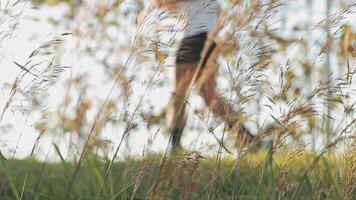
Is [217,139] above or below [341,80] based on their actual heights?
below

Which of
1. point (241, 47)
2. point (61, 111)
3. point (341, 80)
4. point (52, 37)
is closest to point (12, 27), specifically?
point (52, 37)

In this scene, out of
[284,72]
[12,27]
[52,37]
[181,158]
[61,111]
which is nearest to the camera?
[181,158]

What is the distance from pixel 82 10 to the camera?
186 cm

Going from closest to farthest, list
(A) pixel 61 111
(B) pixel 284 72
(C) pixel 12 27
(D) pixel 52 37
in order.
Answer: (B) pixel 284 72, (D) pixel 52 37, (C) pixel 12 27, (A) pixel 61 111

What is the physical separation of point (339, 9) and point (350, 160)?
1.37 feet

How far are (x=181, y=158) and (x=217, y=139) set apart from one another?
294 millimetres

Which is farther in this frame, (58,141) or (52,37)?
(58,141)

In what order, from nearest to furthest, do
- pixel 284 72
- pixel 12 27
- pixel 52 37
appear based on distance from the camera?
pixel 284 72, pixel 52 37, pixel 12 27

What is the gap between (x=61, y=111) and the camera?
239 cm

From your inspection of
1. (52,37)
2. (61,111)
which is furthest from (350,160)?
(61,111)

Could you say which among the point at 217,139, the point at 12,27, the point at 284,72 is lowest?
the point at 217,139

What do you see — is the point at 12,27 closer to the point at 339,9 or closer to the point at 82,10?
the point at 82,10

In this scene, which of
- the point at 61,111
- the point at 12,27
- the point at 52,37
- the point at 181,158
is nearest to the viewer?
the point at 181,158

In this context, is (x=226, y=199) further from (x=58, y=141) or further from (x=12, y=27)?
(x=12, y=27)
